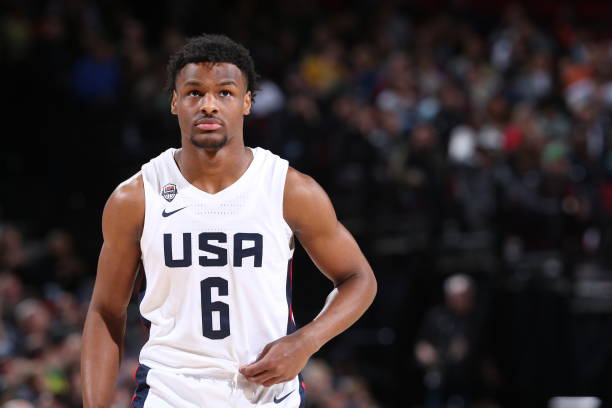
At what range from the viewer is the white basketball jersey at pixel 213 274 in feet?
12.9

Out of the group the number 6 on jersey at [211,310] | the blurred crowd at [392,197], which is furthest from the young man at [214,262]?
the blurred crowd at [392,197]

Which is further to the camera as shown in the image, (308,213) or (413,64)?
(413,64)

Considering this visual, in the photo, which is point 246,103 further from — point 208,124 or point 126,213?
point 126,213

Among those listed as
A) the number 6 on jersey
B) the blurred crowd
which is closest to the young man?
the number 6 on jersey

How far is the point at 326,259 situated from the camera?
4.17 meters

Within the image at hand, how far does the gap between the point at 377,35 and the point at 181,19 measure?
115 inches

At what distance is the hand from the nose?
34.8 inches

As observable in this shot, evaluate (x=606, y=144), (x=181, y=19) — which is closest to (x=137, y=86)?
(x=181, y=19)

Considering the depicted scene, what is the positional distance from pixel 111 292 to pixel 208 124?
765 millimetres

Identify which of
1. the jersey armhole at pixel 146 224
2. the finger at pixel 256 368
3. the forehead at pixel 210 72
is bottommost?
the finger at pixel 256 368

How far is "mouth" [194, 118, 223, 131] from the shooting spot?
13.0ft

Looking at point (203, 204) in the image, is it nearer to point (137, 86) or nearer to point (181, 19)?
point (137, 86)

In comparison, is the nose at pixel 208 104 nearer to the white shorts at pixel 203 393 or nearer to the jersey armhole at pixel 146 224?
the jersey armhole at pixel 146 224

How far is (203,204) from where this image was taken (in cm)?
402
